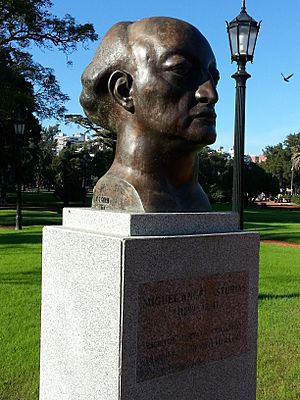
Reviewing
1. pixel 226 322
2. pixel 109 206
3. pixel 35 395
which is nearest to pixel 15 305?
pixel 35 395

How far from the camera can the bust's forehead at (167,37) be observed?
11.8 ft

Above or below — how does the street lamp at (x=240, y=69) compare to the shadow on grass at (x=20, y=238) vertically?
above

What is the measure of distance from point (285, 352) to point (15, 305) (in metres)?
3.90

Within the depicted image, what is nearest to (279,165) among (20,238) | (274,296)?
(20,238)

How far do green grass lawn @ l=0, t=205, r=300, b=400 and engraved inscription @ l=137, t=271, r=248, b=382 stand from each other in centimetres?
111

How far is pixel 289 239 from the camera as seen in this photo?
55.2 feet

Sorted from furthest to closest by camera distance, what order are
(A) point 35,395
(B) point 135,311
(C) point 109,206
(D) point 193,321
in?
(A) point 35,395, (C) point 109,206, (D) point 193,321, (B) point 135,311

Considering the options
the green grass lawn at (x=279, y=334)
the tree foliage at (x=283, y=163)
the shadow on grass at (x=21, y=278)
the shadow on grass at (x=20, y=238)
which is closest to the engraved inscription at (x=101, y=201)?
the green grass lawn at (x=279, y=334)

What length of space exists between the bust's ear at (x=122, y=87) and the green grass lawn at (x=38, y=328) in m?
2.81

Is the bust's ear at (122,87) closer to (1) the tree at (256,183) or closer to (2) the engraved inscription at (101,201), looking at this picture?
(2) the engraved inscription at (101,201)

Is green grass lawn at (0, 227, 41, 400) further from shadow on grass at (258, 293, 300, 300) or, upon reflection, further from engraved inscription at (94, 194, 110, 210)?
shadow on grass at (258, 293, 300, 300)

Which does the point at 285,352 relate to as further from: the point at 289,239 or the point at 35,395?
the point at 289,239

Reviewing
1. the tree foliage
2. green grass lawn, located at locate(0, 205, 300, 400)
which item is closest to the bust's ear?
green grass lawn, located at locate(0, 205, 300, 400)

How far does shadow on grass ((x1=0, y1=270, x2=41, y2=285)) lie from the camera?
837 cm
